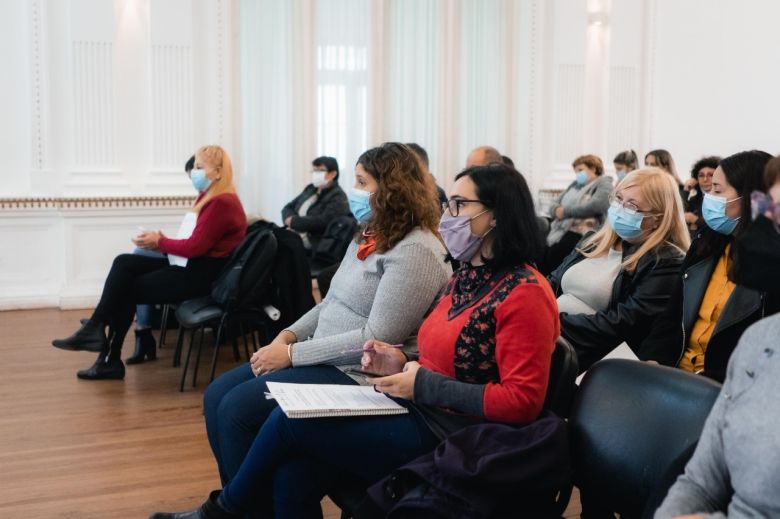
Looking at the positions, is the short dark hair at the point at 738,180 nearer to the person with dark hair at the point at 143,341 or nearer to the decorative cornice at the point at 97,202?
the person with dark hair at the point at 143,341

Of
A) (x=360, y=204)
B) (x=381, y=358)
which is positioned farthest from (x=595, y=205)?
(x=381, y=358)

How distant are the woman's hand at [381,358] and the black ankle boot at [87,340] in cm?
294

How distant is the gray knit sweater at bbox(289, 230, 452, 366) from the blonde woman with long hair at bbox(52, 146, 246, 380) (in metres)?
2.14

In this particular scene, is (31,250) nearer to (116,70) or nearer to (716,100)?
(116,70)

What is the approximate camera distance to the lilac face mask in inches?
93.9

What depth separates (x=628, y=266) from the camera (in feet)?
10.7

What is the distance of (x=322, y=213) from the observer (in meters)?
6.98

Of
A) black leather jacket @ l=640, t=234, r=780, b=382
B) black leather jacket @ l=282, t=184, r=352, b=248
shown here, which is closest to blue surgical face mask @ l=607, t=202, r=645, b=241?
black leather jacket @ l=640, t=234, r=780, b=382

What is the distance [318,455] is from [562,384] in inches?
26.0

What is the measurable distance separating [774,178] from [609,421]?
0.67 metres

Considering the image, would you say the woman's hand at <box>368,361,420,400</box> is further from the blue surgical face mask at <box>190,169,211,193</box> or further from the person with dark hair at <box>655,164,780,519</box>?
the blue surgical face mask at <box>190,169,211,193</box>

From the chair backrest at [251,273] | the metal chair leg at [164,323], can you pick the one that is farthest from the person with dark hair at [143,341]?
the chair backrest at [251,273]

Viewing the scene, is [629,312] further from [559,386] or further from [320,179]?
[320,179]

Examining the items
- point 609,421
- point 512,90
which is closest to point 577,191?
point 512,90
